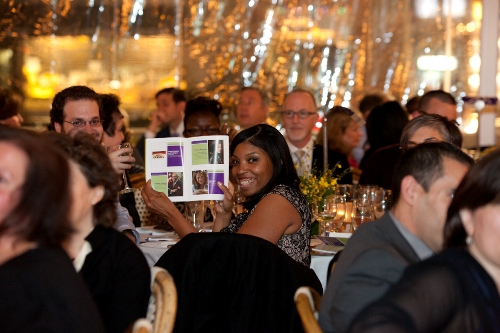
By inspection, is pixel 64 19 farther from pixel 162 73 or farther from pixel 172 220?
pixel 172 220

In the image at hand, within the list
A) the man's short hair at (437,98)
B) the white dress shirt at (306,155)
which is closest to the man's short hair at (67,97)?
the white dress shirt at (306,155)

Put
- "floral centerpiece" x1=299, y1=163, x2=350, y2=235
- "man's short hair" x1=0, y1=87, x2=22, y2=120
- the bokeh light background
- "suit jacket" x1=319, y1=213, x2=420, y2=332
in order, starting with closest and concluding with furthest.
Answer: "suit jacket" x1=319, y1=213, x2=420, y2=332, "floral centerpiece" x1=299, y1=163, x2=350, y2=235, "man's short hair" x1=0, y1=87, x2=22, y2=120, the bokeh light background

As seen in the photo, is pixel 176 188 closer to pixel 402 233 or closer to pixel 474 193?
pixel 402 233

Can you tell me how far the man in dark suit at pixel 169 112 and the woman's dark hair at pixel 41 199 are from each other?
5740 millimetres

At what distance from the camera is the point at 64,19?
7.98m

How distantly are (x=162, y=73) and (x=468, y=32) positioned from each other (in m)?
3.65

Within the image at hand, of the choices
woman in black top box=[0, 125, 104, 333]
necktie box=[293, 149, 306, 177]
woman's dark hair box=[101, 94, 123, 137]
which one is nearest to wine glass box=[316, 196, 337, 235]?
necktie box=[293, 149, 306, 177]

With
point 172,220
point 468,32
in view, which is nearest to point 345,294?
point 172,220

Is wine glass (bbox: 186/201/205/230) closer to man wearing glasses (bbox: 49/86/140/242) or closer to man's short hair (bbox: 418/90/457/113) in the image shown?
man wearing glasses (bbox: 49/86/140/242)

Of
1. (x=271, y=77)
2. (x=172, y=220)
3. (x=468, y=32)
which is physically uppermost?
(x=468, y=32)

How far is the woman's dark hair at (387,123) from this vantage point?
18.6 ft

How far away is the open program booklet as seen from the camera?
379cm

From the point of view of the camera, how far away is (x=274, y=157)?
3580 millimetres

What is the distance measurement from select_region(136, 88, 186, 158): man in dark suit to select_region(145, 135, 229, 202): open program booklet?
3629 millimetres
